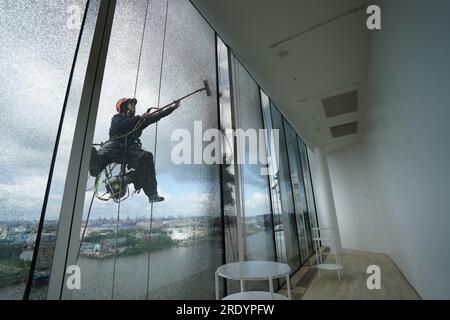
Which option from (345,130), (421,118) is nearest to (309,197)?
(345,130)

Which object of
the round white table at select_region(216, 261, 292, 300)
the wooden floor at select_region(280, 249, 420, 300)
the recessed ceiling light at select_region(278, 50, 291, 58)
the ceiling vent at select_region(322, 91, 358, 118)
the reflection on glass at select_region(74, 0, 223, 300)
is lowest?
the wooden floor at select_region(280, 249, 420, 300)

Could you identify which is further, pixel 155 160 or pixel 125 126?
pixel 155 160

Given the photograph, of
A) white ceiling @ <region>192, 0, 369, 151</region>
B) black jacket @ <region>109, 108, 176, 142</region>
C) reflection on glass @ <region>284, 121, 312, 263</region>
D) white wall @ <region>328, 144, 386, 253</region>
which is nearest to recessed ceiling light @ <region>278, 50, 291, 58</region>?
white ceiling @ <region>192, 0, 369, 151</region>

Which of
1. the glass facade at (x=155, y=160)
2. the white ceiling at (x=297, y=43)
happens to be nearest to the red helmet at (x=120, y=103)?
the glass facade at (x=155, y=160)

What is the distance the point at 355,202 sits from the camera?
6.98 meters

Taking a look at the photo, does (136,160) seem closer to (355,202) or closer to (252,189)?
→ (252,189)

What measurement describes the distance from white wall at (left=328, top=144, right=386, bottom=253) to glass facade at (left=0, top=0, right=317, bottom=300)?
16.2 feet

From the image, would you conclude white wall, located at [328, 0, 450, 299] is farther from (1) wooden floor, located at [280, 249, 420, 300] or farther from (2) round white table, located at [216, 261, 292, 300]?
(2) round white table, located at [216, 261, 292, 300]

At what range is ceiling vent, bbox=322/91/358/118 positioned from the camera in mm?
4352

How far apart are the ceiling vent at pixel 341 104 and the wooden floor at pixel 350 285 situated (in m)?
3.47

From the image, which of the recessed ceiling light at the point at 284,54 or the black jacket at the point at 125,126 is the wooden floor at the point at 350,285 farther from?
the recessed ceiling light at the point at 284,54

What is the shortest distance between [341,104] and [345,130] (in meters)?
1.65

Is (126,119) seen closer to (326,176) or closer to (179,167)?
(179,167)

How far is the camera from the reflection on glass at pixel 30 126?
893mm
